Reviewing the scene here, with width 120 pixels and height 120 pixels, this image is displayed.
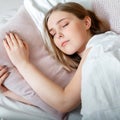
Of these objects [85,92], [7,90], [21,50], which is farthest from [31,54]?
[85,92]

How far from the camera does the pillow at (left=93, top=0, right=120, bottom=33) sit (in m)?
1.36

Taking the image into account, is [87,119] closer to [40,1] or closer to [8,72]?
[8,72]

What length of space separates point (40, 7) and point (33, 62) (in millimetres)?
347

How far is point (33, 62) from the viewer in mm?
1317

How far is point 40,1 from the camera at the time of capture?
1528 mm

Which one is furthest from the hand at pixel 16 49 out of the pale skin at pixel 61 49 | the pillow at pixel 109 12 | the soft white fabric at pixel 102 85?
Answer: the pillow at pixel 109 12

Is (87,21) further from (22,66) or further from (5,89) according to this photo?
(5,89)

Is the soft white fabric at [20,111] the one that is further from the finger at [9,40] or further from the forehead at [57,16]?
the forehead at [57,16]

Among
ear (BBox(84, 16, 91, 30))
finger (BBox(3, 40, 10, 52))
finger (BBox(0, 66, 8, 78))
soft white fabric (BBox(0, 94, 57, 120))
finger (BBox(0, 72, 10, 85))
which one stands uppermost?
finger (BBox(3, 40, 10, 52))

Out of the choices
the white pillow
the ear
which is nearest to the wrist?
the white pillow

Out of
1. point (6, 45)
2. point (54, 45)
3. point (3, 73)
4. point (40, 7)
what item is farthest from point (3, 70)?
point (40, 7)

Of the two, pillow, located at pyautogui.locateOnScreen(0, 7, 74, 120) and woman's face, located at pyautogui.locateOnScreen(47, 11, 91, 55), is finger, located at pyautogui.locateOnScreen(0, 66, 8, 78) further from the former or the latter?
woman's face, located at pyautogui.locateOnScreen(47, 11, 91, 55)

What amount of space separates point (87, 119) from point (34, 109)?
245mm

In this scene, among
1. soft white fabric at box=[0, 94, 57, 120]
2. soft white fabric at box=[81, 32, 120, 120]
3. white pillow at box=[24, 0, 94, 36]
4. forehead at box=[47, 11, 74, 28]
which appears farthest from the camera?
white pillow at box=[24, 0, 94, 36]
